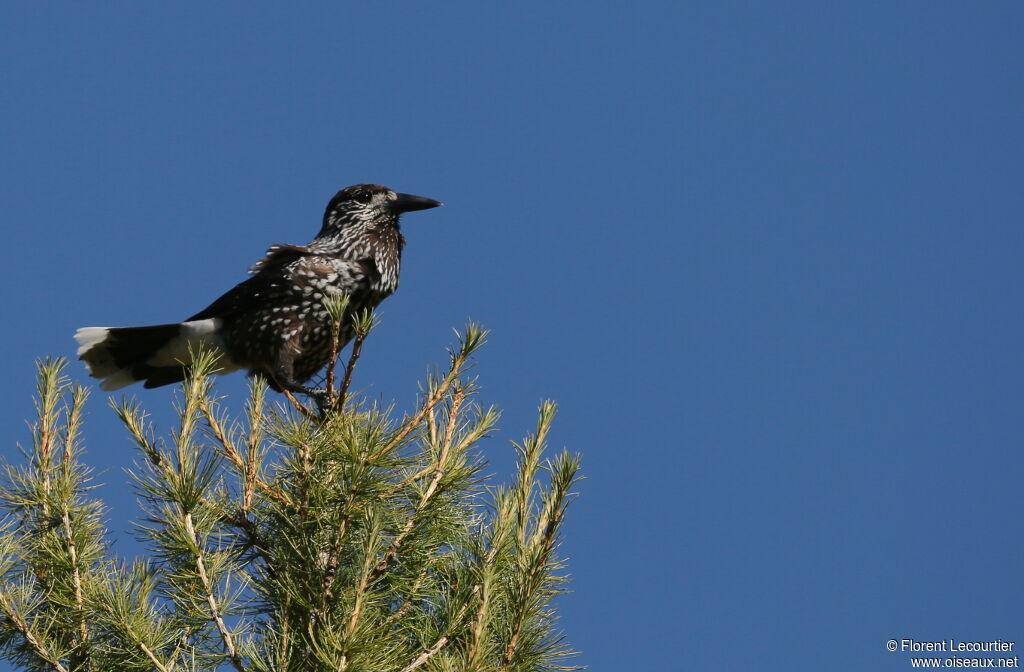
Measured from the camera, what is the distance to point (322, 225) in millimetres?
5641

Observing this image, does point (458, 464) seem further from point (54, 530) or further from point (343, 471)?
point (54, 530)

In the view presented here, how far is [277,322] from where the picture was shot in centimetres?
487

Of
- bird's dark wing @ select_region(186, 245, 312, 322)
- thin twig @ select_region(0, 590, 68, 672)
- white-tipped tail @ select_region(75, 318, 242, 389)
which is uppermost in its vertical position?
bird's dark wing @ select_region(186, 245, 312, 322)

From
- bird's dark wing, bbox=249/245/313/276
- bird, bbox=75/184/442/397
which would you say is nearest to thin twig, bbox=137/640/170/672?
bird, bbox=75/184/442/397

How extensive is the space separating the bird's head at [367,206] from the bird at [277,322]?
0.01 meters

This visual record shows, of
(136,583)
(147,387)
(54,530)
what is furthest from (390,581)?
(147,387)

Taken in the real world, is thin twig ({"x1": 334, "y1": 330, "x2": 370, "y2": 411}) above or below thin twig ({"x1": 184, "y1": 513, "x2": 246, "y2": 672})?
above

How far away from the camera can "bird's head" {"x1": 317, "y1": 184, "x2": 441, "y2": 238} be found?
5.37 m

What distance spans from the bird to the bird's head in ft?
0.04

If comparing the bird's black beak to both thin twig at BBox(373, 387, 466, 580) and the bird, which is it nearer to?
the bird

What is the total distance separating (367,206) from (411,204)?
0.71ft

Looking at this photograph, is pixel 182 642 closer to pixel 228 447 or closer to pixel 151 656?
pixel 151 656

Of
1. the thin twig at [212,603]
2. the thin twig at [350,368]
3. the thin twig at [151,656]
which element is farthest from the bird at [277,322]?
the thin twig at [151,656]

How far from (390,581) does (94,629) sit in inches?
32.2
